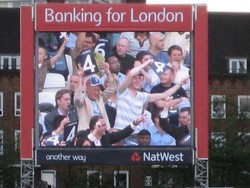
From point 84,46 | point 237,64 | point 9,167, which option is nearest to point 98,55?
point 84,46

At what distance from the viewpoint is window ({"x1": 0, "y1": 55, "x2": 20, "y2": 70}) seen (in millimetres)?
74188

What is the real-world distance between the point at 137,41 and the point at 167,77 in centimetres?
153

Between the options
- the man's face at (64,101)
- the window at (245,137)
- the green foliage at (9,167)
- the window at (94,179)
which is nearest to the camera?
the man's face at (64,101)

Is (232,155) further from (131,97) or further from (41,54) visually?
(41,54)

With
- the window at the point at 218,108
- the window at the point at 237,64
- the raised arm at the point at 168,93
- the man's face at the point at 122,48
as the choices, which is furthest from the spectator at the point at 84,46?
the window at the point at 237,64

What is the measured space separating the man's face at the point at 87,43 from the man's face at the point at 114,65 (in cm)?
75

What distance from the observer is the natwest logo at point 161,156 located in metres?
40.7

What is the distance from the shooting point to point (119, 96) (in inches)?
1602

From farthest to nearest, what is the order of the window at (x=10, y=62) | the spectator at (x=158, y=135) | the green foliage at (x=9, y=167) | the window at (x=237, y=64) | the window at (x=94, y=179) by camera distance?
the window at (x=10, y=62)
the window at (x=237, y=64)
the green foliage at (x=9, y=167)
the window at (x=94, y=179)
the spectator at (x=158, y=135)

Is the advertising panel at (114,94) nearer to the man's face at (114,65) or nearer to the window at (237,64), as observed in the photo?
the man's face at (114,65)

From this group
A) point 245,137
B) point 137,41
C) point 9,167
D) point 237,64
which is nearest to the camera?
point 137,41

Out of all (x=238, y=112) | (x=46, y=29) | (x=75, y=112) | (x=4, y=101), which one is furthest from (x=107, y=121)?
(x=4, y=101)

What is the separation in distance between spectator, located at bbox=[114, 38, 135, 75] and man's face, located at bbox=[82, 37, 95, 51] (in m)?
0.81

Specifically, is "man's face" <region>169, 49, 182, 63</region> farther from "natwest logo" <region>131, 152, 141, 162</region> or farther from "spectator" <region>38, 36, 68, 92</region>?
"spectator" <region>38, 36, 68, 92</region>
